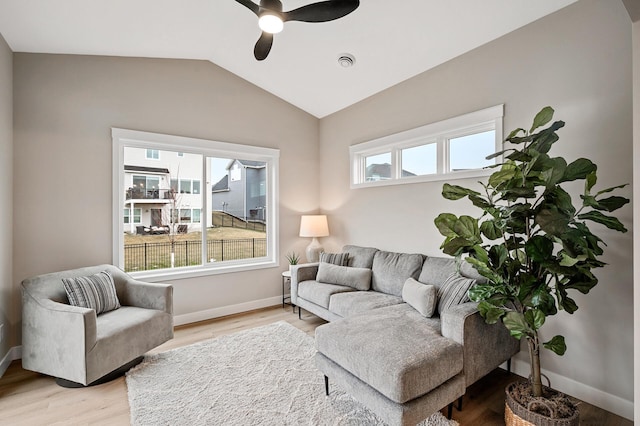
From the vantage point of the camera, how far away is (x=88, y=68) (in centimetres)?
318

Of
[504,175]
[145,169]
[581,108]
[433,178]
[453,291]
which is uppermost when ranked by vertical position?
[581,108]

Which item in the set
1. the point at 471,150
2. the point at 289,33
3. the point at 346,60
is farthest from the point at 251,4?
the point at 471,150

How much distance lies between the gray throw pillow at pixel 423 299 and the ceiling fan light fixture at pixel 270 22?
232cm

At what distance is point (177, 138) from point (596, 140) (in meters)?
4.03

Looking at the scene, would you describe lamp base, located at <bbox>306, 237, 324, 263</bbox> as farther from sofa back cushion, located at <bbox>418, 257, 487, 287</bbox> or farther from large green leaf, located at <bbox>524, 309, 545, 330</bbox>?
large green leaf, located at <bbox>524, 309, 545, 330</bbox>

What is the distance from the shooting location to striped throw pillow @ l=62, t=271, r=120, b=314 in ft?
8.50

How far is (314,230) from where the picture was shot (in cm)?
439

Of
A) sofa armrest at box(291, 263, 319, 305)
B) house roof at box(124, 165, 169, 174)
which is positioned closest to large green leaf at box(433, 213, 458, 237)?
sofa armrest at box(291, 263, 319, 305)

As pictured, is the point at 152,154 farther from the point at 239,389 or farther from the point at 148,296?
the point at 239,389

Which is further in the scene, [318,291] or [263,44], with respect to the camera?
[318,291]

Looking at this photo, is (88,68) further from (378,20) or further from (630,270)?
(630,270)

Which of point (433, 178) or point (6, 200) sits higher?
point (433, 178)

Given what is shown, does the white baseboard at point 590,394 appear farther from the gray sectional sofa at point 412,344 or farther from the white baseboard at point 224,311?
the white baseboard at point 224,311

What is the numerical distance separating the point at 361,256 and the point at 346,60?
2.29 metres
